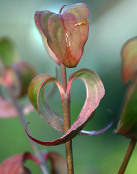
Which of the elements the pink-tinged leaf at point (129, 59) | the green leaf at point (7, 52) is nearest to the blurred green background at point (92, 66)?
the green leaf at point (7, 52)

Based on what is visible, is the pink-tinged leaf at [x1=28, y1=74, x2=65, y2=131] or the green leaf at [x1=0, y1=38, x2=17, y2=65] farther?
the green leaf at [x1=0, y1=38, x2=17, y2=65]

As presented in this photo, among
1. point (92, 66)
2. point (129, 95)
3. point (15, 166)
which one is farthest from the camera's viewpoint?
point (92, 66)

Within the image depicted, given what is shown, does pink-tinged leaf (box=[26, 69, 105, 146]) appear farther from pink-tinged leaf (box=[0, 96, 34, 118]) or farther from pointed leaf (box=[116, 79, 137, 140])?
pink-tinged leaf (box=[0, 96, 34, 118])

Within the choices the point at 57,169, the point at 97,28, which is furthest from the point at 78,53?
the point at 97,28

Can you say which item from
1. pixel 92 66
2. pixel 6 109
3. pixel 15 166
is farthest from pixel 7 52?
pixel 92 66

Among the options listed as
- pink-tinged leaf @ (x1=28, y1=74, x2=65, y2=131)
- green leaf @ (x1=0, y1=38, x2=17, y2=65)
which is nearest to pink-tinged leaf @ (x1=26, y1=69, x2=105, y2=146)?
pink-tinged leaf @ (x1=28, y1=74, x2=65, y2=131)

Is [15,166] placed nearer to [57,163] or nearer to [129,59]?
[57,163]
